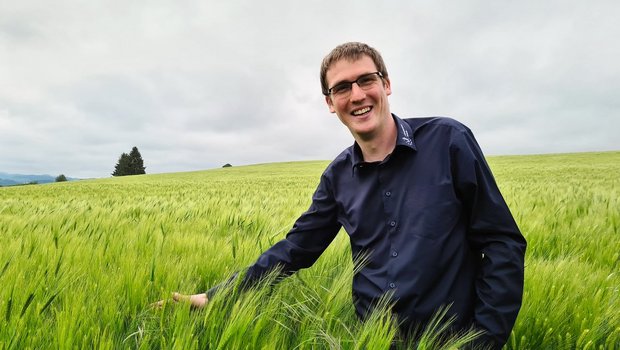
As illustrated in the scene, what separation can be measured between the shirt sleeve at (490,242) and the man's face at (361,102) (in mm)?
355

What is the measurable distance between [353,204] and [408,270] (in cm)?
42

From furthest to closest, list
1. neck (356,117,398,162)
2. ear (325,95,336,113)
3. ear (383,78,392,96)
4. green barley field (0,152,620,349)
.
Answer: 1. ear (325,95,336,113)
2. ear (383,78,392,96)
3. neck (356,117,398,162)
4. green barley field (0,152,620,349)

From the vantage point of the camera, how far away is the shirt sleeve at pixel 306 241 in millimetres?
1713

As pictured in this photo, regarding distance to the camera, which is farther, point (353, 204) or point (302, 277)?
point (302, 277)

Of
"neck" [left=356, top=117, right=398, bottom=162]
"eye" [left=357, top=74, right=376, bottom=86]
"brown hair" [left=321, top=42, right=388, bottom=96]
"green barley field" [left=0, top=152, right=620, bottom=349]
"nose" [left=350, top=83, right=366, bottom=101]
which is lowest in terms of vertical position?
"green barley field" [left=0, top=152, right=620, bottom=349]

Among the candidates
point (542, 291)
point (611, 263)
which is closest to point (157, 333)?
point (542, 291)

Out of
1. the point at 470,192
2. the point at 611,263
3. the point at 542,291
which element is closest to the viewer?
the point at 470,192

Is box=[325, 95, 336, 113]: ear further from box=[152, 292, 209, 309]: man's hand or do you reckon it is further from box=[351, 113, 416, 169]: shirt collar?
box=[152, 292, 209, 309]: man's hand

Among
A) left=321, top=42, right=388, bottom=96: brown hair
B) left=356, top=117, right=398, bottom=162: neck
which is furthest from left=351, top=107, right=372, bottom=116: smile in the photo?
left=321, top=42, right=388, bottom=96: brown hair

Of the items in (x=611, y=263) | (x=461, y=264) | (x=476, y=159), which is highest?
(x=476, y=159)

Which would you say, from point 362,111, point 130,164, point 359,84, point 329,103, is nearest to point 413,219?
point 362,111

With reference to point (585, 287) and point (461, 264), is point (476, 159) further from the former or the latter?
point (585, 287)

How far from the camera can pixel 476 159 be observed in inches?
56.3

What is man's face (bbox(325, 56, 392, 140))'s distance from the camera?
1617 millimetres
